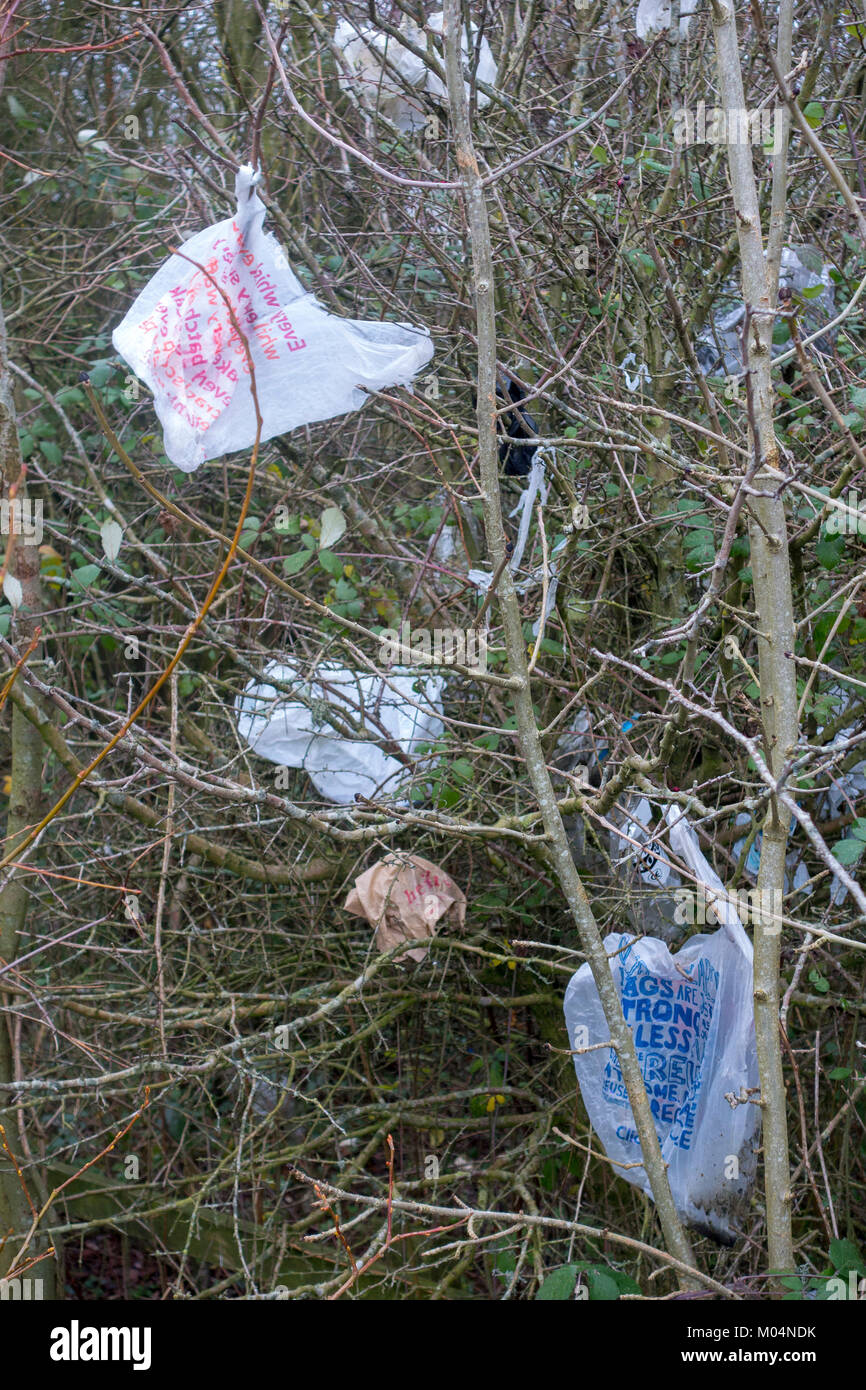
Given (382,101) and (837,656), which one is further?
(382,101)

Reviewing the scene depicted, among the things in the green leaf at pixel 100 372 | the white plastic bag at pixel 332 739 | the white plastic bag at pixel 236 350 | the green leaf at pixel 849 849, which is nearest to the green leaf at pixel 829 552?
the green leaf at pixel 849 849

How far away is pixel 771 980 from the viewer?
1.86 metres

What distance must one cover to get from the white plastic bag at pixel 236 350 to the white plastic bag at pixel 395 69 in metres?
1.42

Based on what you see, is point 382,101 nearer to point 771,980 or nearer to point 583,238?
point 583,238

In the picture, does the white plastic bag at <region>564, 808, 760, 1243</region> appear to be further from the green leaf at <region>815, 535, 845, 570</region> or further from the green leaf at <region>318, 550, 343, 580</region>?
the green leaf at <region>318, 550, 343, 580</region>

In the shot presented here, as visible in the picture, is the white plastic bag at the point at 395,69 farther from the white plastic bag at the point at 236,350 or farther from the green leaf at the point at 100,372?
the white plastic bag at the point at 236,350

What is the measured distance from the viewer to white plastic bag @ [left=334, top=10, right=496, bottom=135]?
3195 millimetres

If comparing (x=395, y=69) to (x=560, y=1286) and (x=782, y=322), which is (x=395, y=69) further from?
(x=560, y=1286)

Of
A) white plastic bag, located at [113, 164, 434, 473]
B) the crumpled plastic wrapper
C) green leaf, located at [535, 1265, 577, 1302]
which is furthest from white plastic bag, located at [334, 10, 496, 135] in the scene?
green leaf, located at [535, 1265, 577, 1302]

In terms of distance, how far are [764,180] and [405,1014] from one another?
259 centimetres

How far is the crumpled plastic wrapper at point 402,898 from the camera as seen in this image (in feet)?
8.97

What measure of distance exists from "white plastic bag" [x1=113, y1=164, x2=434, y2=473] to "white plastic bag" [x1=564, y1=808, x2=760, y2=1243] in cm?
108
